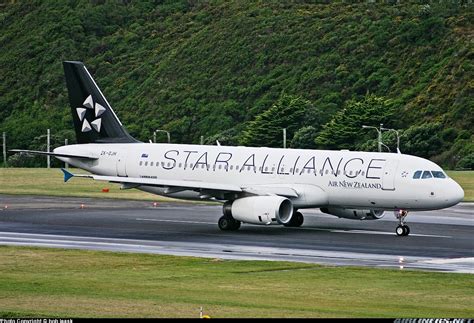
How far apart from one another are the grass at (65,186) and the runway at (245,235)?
9.96 m

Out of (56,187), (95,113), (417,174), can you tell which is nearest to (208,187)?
(417,174)

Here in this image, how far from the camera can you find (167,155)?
53.3 metres

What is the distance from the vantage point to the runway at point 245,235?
39.2m

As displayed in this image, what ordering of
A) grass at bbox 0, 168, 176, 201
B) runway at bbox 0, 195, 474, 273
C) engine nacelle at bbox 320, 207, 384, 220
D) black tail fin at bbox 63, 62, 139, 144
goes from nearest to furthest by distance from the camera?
runway at bbox 0, 195, 474, 273
engine nacelle at bbox 320, 207, 384, 220
black tail fin at bbox 63, 62, 139, 144
grass at bbox 0, 168, 176, 201

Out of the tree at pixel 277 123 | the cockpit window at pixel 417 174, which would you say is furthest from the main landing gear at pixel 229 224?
the tree at pixel 277 123

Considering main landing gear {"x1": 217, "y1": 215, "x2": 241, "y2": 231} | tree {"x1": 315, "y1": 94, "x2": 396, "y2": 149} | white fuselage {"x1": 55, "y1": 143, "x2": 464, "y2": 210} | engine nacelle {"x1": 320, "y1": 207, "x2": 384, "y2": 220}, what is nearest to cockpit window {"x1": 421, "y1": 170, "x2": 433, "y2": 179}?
white fuselage {"x1": 55, "y1": 143, "x2": 464, "y2": 210}

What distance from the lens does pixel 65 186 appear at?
79750 millimetres

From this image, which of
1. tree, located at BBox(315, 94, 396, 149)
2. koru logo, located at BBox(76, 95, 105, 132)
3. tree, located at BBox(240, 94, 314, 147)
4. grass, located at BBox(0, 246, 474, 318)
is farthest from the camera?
tree, located at BBox(240, 94, 314, 147)

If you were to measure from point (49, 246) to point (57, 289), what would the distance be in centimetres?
1186

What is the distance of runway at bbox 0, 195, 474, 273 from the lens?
39156mm

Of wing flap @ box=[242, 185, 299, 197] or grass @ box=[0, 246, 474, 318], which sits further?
wing flap @ box=[242, 185, 299, 197]

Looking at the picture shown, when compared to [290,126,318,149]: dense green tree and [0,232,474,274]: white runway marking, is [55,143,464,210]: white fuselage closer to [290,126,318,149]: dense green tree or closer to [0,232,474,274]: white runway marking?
[0,232,474,274]: white runway marking

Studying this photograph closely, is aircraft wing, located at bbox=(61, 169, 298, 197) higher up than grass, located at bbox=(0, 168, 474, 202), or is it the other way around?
grass, located at bbox=(0, 168, 474, 202)

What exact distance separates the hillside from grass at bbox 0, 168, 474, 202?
22.5m
